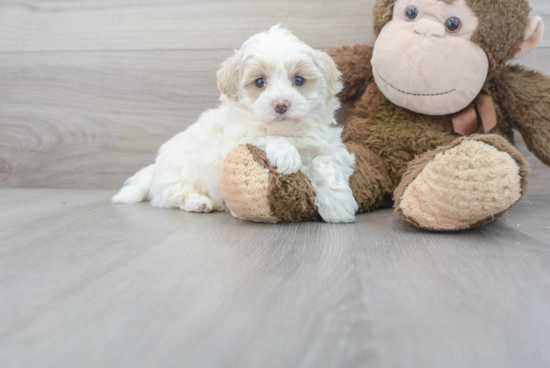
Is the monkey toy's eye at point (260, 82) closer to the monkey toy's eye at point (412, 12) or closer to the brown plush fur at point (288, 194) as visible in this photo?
the brown plush fur at point (288, 194)

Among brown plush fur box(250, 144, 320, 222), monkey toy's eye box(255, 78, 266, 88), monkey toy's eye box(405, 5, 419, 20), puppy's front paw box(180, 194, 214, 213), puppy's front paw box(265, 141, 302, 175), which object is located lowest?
puppy's front paw box(180, 194, 214, 213)

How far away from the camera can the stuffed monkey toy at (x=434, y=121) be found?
91 centimetres

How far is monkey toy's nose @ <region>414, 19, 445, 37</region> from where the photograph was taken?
1.18 metres

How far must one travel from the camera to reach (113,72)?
5.64 feet

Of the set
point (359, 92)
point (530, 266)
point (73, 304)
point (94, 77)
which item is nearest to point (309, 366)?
point (73, 304)

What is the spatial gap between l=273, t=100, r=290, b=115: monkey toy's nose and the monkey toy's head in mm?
363

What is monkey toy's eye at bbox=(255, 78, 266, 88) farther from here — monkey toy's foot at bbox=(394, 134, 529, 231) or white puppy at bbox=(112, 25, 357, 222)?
monkey toy's foot at bbox=(394, 134, 529, 231)

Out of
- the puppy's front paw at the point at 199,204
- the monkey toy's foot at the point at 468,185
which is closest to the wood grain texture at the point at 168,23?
the puppy's front paw at the point at 199,204

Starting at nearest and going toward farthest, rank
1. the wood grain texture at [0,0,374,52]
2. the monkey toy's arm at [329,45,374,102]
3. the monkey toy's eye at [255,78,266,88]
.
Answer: the monkey toy's eye at [255,78,266,88]
the monkey toy's arm at [329,45,374,102]
the wood grain texture at [0,0,374,52]

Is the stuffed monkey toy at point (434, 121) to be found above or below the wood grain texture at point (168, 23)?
below

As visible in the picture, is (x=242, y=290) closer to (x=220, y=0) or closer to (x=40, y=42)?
(x=220, y=0)

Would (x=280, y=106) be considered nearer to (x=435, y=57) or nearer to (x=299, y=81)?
(x=299, y=81)

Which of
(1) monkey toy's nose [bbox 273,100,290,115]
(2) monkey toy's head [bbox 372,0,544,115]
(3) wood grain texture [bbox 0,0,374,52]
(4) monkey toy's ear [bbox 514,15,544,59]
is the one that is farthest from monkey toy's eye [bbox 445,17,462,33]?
(1) monkey toy's nose [bbox 273,100,290,115]

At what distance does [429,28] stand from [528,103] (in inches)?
15.0
